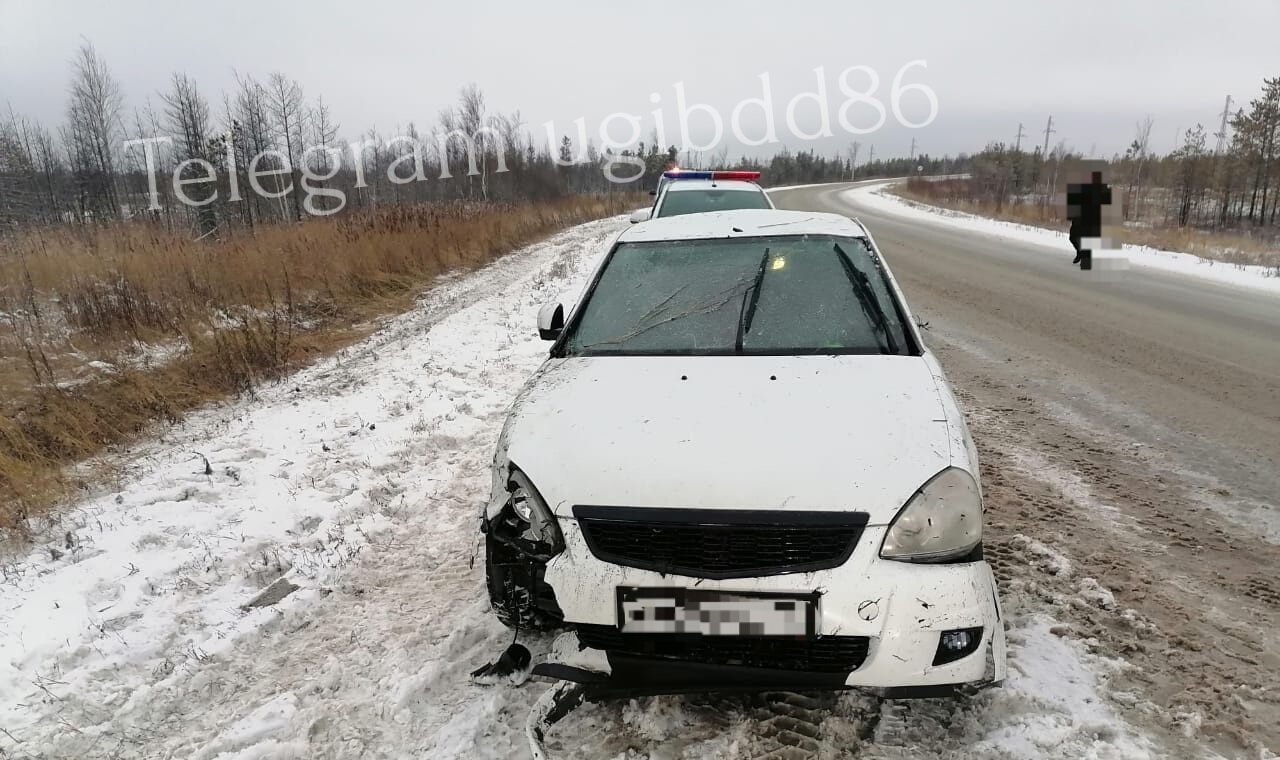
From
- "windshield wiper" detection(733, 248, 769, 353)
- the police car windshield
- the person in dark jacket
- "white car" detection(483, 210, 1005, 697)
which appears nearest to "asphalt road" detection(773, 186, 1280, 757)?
"white car" detection(483, 210, 1005, 697)

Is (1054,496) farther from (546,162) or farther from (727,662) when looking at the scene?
(546,162)

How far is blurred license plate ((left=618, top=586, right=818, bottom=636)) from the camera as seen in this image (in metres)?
1.86

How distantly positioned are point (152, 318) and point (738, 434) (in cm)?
835

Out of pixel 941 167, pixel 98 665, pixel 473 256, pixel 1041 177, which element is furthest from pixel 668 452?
pixel 941 167

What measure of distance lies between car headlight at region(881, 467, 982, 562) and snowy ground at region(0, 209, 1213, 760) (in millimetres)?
679

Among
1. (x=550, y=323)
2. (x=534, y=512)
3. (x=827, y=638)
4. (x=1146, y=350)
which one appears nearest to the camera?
(x=827, y=638)

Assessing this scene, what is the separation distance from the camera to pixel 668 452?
2100 mm

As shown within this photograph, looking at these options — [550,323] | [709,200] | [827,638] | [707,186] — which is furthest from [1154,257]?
[827,638]

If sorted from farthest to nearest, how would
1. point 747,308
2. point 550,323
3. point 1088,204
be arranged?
point 1088,204, point 550,323, point 747,308

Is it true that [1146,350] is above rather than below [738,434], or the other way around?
below

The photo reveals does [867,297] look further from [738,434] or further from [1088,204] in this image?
[1088,204]

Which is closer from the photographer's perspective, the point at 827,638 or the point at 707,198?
the point at 827,638

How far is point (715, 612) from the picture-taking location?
190cm

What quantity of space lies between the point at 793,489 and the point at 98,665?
9.43 ft
